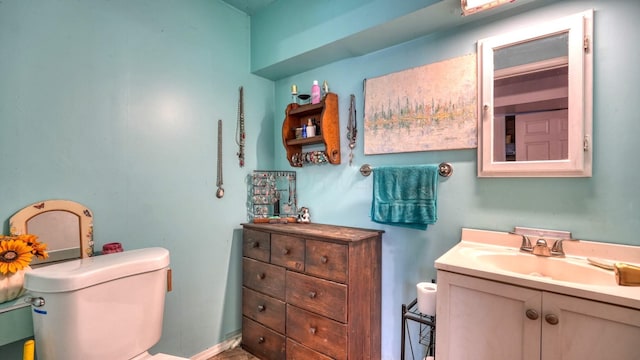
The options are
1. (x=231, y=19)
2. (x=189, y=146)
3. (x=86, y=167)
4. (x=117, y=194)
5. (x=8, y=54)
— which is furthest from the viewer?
(x=231, y=19)

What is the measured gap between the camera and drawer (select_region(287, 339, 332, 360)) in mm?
1599

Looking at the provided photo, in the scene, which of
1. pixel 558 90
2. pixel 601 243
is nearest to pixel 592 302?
pixel 601 243

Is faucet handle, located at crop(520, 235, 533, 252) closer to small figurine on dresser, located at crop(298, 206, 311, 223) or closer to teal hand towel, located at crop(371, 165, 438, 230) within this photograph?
teal hand towel, located at crop(371, 165, 438, 230)

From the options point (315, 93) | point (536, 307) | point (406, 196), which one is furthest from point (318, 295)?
point (315, 93)

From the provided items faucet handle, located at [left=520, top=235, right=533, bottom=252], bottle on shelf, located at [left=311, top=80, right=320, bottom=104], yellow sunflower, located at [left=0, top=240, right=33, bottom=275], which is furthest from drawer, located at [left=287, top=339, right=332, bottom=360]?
bottle on shelf, located at [left=311, top=80, right=320, bottom=104]

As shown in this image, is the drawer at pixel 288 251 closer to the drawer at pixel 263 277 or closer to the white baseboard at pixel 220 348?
the drawer at pixel 263 277

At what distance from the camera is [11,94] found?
127cm

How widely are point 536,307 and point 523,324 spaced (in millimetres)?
77

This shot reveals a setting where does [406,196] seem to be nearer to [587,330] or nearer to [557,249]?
[557,249]

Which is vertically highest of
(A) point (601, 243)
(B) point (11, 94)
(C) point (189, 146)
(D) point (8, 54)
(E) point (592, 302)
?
(D) point (8, 54)

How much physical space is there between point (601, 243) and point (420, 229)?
0.74 m

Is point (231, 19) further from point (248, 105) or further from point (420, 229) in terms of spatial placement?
point (420, 229)

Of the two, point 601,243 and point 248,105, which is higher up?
point 248,105

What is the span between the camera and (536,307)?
0.95 m
